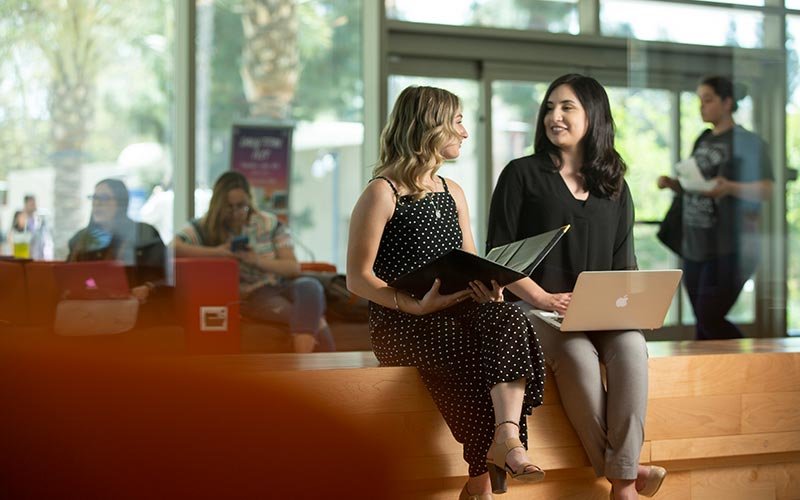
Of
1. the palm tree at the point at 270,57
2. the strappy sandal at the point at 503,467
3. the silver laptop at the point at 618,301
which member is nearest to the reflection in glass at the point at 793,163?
the palm tree at the point at 270,57

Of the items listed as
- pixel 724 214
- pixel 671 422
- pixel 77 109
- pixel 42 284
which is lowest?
pixel 671 422

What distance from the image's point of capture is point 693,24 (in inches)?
280

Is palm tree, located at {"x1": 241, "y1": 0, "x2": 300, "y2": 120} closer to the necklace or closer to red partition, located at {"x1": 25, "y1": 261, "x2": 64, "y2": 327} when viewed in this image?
red partition, located at {"x1": 25, "y1": 261, "x2": 64, "y2": 327}

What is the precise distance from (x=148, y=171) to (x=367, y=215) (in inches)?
173

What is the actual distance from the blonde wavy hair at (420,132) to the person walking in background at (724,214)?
3.85m

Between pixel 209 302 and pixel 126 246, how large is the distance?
77cm

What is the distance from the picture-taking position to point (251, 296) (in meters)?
6.16

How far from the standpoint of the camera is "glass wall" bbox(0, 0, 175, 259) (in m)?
7.04

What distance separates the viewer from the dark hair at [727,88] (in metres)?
6.73

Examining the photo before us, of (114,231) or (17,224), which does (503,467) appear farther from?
(17,224)

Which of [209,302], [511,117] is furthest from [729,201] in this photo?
[209,302]

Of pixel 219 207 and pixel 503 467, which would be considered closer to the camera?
pixel 503 467

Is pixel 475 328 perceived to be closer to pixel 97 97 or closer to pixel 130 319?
pixel 130 319

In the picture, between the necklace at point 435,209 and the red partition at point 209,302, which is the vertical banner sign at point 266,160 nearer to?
the red partition at point 209,302
